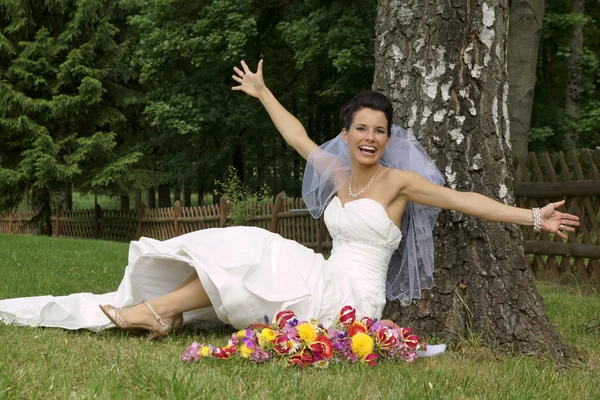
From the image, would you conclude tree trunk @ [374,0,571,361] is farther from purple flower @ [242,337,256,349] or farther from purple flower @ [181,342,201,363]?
purple flower @ [181,342,201,363]

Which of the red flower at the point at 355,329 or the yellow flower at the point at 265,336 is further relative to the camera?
the red flower at the point at 355,329

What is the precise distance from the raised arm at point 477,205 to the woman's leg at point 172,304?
1500 millimetres

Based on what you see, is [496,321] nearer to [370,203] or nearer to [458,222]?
[458,222]

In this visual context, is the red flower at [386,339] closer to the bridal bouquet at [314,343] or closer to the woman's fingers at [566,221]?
the bridal bouquet at [314,343]

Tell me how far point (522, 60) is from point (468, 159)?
8.46m

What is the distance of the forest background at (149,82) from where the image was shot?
1834cm

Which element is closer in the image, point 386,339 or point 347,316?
point 386,339

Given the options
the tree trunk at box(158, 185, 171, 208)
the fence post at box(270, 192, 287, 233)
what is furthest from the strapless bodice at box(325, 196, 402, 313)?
the tree trunk at box(158, 185, 171, 208)

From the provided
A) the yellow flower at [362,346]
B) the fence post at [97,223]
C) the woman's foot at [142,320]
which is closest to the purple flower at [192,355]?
the woman's foot at [142,320]

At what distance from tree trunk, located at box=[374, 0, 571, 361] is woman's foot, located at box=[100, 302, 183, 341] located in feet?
5.41

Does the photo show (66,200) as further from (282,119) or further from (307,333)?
(307,333)

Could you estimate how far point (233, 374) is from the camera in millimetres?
3395

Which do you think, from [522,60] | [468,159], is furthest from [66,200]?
[468,159]

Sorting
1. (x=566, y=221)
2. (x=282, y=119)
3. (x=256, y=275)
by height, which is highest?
(x=282, y=119)
